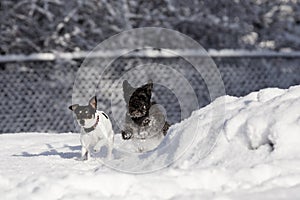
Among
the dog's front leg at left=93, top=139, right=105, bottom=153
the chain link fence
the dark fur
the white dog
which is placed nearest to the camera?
the white dog

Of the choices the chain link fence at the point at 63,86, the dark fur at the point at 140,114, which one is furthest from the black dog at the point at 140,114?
the chain link fence at the point at 63,86

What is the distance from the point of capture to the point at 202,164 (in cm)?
495

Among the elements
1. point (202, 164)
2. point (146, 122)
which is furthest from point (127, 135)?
point (202, 164)

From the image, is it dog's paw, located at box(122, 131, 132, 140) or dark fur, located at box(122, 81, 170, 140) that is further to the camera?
dog's paw, located at box(122, 131, 132, 140)

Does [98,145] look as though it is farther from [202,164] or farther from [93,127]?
[202,164]

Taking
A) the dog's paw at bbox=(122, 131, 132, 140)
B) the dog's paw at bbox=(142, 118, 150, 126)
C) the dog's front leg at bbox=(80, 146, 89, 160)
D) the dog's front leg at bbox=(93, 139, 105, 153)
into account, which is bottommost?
the dog's front leg at bbox=(80, 146, 89, 160)

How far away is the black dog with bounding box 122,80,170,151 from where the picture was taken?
230 inches

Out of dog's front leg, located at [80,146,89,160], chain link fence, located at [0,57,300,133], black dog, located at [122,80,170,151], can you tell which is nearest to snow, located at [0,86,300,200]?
dog's front leg, located at [80,146,89,160]

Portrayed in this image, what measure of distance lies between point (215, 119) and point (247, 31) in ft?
20.0

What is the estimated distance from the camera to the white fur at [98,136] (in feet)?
18.6

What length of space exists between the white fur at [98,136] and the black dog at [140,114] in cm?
20

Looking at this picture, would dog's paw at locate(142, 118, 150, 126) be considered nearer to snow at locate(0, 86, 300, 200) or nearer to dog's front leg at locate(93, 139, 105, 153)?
snow at locate(0, 86, 300, 200)

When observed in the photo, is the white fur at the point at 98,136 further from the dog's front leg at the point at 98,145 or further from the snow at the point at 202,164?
the snow at the point at 202,164

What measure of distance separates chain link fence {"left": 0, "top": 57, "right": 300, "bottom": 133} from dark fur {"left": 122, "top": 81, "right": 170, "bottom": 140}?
158 inches
